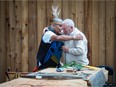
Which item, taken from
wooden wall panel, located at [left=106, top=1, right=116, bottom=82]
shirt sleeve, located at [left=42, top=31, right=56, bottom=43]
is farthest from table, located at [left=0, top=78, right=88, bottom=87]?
wooden wall panel, located at [left=106, top=1, right=116, bottom=82]

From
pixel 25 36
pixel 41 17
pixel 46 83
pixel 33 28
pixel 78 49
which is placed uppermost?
pixel 41 17

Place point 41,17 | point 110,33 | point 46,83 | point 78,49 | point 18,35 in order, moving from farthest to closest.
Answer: point 18,35 → point 41,17 → point 110,33 → point 78,49 → point 46,83

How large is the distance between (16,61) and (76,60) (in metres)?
2.49

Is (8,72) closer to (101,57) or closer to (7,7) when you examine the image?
(7,7)

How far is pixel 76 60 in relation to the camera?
4859 mm

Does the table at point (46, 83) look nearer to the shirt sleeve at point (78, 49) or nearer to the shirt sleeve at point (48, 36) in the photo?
the shirt sleeve at point (78, 49)

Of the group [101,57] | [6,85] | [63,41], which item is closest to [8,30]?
[101,57]

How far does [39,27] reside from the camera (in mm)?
6934

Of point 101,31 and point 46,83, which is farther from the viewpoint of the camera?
point 101,31

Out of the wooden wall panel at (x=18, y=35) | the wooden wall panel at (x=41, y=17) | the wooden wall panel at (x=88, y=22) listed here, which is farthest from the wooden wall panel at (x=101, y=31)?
the wooden wall panel at (x=18, y=35)

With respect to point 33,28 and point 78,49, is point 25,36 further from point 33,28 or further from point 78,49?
point 78,49

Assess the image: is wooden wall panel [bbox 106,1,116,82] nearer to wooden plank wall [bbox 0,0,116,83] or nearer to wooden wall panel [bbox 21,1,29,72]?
wooden plank wall [bbox 0,0,116,83]

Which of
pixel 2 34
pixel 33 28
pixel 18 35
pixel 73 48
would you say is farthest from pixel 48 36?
pixel 2 34

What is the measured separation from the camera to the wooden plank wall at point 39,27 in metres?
6.66
